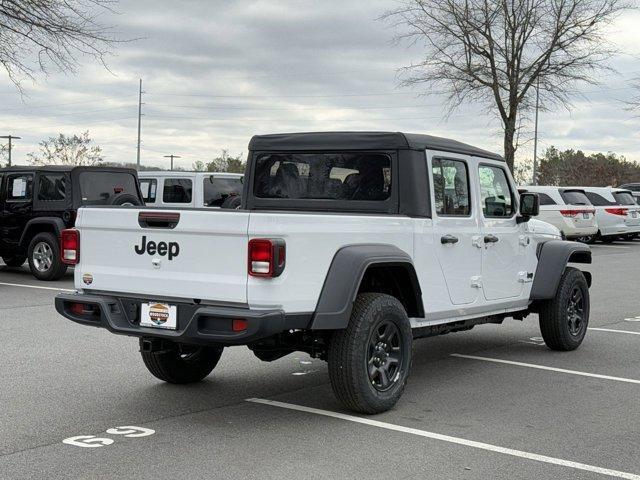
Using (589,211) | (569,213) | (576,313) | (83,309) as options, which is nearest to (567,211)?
(569,213)

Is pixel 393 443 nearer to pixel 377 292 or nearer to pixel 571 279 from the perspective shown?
pixel 377 292

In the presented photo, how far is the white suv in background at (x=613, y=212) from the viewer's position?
88.0ft

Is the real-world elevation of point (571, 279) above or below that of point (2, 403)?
above

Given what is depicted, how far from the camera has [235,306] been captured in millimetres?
5328

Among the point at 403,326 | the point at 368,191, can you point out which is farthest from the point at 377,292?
the point at 368,191

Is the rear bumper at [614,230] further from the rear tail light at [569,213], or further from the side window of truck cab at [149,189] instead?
the side window of truck cab at [149,189]

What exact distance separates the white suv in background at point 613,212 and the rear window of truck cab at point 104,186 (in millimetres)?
16072

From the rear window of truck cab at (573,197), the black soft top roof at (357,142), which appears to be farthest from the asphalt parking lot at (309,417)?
the rear window of truck cab at (573,197)

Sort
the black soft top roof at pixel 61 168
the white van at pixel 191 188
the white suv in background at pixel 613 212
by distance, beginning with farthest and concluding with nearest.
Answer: the white suv in background at pixel 613 212 → the white van at pixel 191 188 → the black soft top roof at pixel 61 168

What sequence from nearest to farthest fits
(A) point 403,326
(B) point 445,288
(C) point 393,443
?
(C) point 393,443 < (A) point 403,326 < (B) point 445,288

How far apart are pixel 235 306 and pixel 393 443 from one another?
1258 millimetres

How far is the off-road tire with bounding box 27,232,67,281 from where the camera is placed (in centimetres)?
1436

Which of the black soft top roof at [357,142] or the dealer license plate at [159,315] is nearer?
the dealer license plate at [159,315]

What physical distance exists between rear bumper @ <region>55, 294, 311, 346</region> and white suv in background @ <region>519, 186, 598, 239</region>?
19.8 meters
